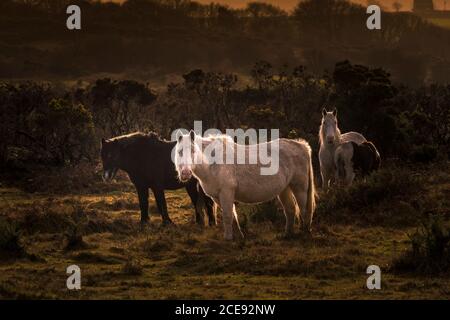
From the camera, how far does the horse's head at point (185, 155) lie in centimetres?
1259

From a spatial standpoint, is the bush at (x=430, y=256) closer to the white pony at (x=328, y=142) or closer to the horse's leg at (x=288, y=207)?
the horse's leg at (x=288, y=207)

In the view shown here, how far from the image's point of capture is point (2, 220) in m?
13.7

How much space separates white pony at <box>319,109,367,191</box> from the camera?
18.2 m

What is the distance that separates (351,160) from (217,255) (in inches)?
294

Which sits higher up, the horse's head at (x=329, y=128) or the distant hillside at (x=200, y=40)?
the distant hillside at (x=200, y=40)

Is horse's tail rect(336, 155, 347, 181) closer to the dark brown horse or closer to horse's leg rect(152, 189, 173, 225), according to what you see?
the dark brown horse

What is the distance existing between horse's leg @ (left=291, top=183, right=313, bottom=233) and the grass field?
0.23 metres

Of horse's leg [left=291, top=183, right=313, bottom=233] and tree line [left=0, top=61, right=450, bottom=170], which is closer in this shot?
horse's leg [left=291, top=183, right=313, bottom=233]

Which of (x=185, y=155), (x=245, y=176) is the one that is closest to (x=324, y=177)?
(x=245, y=176)

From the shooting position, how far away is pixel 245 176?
533 inches

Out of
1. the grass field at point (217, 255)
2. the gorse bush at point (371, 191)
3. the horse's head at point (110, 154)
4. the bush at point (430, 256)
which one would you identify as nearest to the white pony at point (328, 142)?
the gorse bush at point (371, 191)

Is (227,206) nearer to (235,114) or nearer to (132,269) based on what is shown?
(132,269)

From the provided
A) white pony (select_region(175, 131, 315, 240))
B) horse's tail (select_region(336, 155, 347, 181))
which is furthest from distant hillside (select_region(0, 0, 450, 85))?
white pony (select_region(175, 131, 315, 240))

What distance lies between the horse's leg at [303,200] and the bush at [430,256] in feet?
9.63
